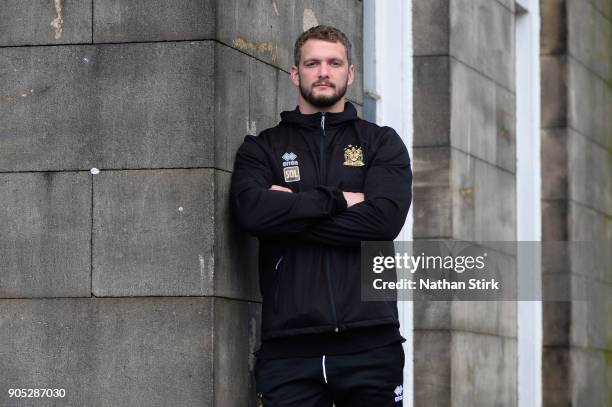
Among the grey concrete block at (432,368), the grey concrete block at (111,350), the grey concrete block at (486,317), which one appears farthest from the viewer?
the grey concrete block at (486,317)

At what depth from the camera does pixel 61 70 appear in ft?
26.9

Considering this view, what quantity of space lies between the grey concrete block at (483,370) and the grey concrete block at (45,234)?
5.06 metres

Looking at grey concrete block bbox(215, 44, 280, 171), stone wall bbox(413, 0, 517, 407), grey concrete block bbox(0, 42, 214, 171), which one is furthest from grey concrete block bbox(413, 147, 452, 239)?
grey concrete block bbox(0, 42, 214, 171)

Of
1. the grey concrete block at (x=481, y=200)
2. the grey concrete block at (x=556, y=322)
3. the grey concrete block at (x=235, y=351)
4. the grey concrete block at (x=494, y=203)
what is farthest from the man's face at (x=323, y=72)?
the grey concrete block at (x=556, y=322)

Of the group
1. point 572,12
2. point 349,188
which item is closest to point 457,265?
point 572,12

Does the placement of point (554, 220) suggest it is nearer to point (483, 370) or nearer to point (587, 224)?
point (587, 224)

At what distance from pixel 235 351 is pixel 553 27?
27.6 ft

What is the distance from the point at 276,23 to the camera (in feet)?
28.7

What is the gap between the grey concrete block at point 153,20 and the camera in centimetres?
805

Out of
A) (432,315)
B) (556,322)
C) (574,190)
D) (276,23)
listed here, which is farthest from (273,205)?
(574,190)

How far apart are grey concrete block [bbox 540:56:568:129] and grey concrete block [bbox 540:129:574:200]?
0.12 metres

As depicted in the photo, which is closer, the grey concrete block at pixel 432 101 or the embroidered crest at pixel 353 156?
the embroidered crest at pixel 353 156

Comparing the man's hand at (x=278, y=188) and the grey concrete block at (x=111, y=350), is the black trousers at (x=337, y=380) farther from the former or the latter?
the man's hand at (x=278, y=188)

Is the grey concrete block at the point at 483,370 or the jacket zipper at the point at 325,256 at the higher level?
the jacket zipper at the point at 325,256
